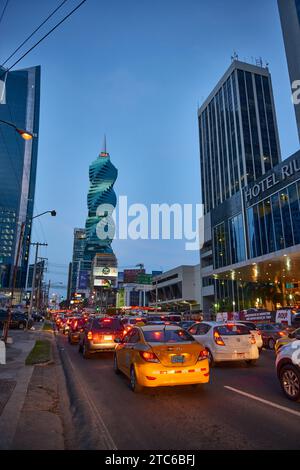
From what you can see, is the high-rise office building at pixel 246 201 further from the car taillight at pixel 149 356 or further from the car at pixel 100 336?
the car taillight at pixel 149 356

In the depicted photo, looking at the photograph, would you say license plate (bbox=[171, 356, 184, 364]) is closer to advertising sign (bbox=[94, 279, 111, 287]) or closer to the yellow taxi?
the yellow taxi

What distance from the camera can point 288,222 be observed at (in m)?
39.7

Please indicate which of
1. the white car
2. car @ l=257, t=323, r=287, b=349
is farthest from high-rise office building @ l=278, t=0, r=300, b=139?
the white car

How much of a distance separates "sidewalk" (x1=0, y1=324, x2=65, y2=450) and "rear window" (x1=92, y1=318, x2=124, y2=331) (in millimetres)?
3603

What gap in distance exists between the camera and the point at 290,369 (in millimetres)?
6891

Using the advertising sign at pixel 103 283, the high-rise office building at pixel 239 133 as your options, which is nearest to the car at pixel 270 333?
the high-rise office building at pixel 239 133

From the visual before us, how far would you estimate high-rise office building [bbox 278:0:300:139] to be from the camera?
196 ft

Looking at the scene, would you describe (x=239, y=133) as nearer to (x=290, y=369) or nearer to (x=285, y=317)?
(x=285, y=317)

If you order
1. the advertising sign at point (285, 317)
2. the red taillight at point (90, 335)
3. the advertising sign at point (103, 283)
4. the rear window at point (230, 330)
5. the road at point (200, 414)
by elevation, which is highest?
the advertising sign at point (103, 283)

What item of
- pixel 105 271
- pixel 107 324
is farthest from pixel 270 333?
pixel 105 271

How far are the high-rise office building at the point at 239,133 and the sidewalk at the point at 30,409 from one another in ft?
303

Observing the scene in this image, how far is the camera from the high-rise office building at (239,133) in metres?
98.2

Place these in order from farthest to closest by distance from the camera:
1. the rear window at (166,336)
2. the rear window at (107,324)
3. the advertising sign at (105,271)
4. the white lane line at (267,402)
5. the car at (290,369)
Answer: the advertising sign at (105,271) < the rear window at (107,324) < the rear window at (166,336) < the car at (290,369) < the white lane line at (267,402)
